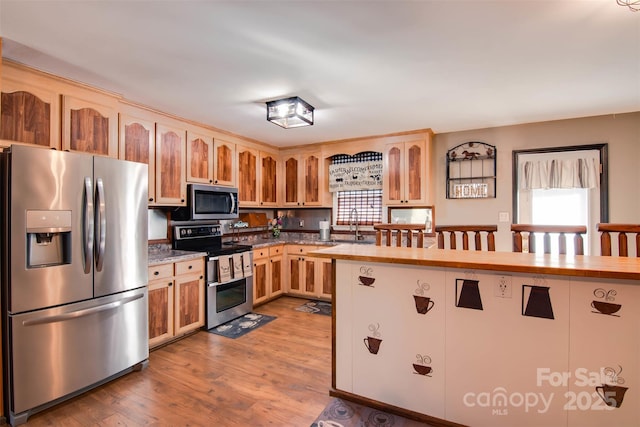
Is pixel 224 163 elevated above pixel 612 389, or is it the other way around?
pixel 224 163

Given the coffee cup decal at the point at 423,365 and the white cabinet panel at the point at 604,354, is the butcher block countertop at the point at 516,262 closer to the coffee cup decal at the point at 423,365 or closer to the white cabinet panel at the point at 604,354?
the white cabinet panel at the point at 604,354

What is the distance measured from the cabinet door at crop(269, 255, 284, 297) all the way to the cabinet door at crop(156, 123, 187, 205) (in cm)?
162

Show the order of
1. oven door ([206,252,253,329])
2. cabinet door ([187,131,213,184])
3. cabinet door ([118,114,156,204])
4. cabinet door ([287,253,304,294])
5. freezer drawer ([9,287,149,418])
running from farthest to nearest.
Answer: cabinet door ([287,253,304,294]) < cabinet door ([187,131,213,184]) < oven door ([206,252,253,329]) < cabinet door ([118,114,156,204]) < freezer drawer ([9,287,149,418])

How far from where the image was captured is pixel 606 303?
1447 mm

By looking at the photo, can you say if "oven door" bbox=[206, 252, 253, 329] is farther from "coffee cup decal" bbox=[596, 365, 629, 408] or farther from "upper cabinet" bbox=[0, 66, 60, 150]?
"coffee cup decal" bbox=[596, 365, 629, 408]

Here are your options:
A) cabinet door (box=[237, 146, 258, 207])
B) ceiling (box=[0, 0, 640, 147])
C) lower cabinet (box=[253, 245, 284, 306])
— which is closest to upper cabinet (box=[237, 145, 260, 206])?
cabinet door (box=[237, 146, 258, 207])

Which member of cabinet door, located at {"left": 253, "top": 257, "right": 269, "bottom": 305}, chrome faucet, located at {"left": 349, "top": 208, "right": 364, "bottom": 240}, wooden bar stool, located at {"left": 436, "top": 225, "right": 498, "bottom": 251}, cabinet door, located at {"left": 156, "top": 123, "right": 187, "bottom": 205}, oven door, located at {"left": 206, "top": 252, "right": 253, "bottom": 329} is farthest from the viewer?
chrome faucet, located at {"left": 349, "top": 208, "right": 364, "bottom": 240}

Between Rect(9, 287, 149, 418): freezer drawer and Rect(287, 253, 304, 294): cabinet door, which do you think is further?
Rect(287, 253, 304, 294): cabinet door

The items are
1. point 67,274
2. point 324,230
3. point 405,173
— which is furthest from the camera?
point 324,230

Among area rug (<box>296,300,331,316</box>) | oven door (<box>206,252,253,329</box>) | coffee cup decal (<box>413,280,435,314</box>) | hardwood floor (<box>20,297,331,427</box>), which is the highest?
coffee cup decal (<box>413,280,435,314</box>)

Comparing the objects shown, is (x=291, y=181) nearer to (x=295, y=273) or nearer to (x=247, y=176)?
(x=247, y=176)

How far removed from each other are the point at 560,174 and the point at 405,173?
178 cm

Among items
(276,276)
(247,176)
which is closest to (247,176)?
(247,176)

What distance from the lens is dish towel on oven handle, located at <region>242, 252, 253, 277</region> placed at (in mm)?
3786
